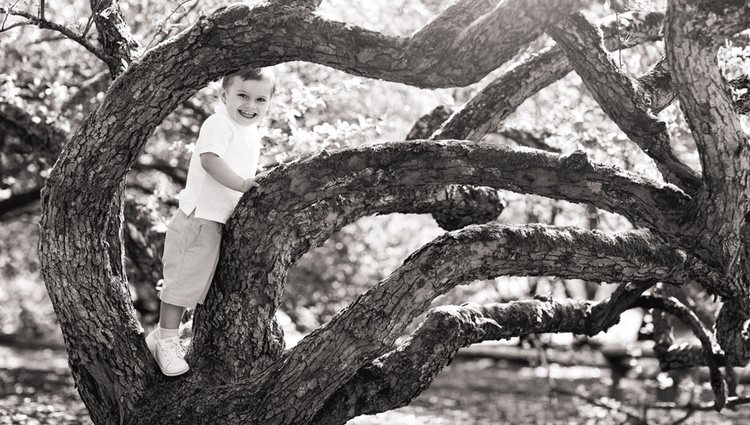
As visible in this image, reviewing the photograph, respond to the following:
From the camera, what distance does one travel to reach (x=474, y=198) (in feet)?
19.9

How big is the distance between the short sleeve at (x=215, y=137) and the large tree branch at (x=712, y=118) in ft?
7.61

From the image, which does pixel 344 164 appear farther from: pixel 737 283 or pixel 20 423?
pixel 20 423

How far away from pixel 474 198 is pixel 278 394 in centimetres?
215

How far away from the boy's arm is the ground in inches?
194

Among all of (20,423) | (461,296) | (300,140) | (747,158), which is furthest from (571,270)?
(461,296)

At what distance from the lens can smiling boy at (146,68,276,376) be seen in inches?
190

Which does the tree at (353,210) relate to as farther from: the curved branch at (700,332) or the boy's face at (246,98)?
the curved branch at (700,332)

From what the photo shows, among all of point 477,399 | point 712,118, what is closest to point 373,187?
point 712,118

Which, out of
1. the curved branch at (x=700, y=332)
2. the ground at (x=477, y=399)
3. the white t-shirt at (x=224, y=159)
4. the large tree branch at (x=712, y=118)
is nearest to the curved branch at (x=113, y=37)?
the white t-shirt at (x=224, y=159)

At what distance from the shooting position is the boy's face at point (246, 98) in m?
4.98

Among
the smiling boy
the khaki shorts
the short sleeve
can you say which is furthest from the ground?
the short sleeve

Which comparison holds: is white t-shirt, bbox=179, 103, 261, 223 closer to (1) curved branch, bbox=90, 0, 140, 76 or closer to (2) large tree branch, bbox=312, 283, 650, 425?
(1) curved branch, bbox=90, 0, 140, 76

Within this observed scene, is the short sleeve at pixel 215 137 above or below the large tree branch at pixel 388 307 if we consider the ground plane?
above

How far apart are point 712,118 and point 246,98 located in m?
2.45
